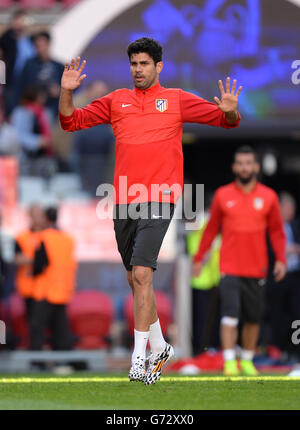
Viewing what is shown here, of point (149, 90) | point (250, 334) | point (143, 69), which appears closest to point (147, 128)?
point (149, 90)

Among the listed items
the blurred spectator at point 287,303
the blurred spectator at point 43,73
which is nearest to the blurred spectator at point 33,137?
the blurred spectator at point 43,73

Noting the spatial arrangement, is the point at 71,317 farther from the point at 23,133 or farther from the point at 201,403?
the point at 201,403

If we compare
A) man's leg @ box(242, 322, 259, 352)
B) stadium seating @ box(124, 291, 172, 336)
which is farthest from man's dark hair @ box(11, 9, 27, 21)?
man's leg @ box(242, 322, 259, 352)

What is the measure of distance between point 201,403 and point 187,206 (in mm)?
10682

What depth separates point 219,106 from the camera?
8.33 meters

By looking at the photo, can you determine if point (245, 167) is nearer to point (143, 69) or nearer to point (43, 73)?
point (143, 69)

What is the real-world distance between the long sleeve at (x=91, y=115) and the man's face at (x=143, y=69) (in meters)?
0.30

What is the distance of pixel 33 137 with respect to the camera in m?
17.9

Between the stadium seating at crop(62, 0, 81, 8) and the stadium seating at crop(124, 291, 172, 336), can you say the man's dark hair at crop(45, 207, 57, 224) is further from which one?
the stadium seating at crop(62, 0, 81, 8)

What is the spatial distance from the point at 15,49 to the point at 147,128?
10172mm

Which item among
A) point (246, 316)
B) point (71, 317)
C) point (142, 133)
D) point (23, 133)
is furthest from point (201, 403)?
point (23, 133)

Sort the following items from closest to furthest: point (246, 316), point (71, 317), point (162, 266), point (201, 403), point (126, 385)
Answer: point (201, 403)
point (126, 385)
point (246, 316)
point (71, 317)
point (162, 266)

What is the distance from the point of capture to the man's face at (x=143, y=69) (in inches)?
332

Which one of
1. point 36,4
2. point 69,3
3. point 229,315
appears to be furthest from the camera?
point 69,3
